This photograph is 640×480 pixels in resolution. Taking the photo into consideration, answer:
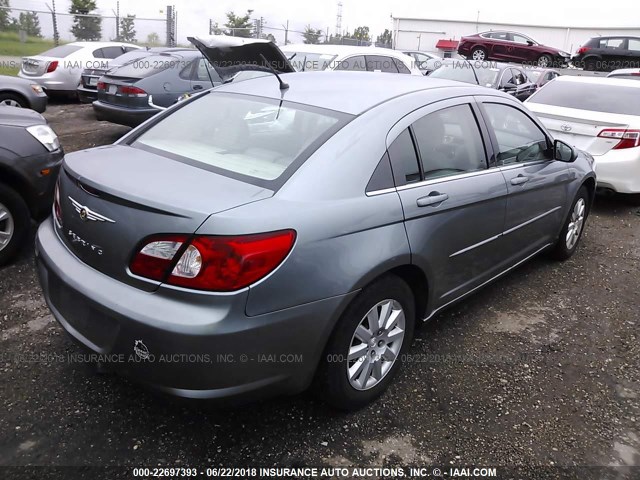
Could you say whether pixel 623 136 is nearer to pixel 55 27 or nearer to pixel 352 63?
pixel 352 63

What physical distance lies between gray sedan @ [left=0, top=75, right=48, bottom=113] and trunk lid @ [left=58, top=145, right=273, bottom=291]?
6512mm

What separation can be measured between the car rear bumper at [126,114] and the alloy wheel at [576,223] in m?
5.94

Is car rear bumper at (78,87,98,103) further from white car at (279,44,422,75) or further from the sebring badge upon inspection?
the sebring badge

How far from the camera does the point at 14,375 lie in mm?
2830

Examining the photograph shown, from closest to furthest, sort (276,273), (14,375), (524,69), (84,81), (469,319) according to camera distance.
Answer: (276,273) < (14,375) < (469,319) < (84,81) < (524,69)

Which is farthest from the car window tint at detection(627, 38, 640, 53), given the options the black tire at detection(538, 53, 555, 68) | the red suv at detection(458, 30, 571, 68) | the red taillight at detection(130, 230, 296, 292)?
the red taillight at detection(130, 230, 296, 292)

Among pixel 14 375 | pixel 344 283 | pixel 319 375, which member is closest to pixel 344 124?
pixel 344 283

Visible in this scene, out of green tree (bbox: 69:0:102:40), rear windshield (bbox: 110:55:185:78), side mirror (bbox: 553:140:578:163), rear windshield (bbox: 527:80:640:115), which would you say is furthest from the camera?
green tree (bbox: 69:0:102:40)

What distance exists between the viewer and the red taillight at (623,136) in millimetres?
Answer: 5991

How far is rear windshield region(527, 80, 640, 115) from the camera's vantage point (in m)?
6.43

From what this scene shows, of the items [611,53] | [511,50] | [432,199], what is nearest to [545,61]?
[511,50]

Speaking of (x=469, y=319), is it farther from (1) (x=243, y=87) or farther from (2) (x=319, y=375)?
(1) (x=243, y=87)

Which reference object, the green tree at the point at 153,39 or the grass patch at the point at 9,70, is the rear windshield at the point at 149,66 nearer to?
the grass patch at the point at 9,70

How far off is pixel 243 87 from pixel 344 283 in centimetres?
162
